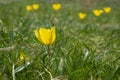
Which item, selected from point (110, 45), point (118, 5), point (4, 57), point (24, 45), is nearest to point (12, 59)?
point (4, 57)

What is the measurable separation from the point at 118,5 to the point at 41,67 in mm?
10334

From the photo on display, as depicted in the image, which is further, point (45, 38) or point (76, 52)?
point (76, 52)

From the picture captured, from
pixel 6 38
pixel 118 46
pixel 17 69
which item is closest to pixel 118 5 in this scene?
pixel 118 46

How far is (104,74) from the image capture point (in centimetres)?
241

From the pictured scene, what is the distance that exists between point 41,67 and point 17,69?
24 centimetres

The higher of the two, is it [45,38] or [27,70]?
[45,38]

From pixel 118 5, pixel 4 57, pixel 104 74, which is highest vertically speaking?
pixel 4 57

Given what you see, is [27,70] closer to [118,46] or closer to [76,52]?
[76,52]

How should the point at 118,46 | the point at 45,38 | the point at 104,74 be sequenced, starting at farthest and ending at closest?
the point at 118,46
the point at 104,74
the point at 45,38

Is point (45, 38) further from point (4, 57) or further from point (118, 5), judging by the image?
point (118, 5)

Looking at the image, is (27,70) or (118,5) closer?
(27,70)

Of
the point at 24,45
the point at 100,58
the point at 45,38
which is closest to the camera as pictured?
the point at 45,38

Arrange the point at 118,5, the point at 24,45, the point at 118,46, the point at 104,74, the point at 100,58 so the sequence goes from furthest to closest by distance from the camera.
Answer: the point at 118,5
the point at 118,46
the point at 24,45
the point at 100,58
the point at 104,74

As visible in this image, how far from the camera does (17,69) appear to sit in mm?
2271
